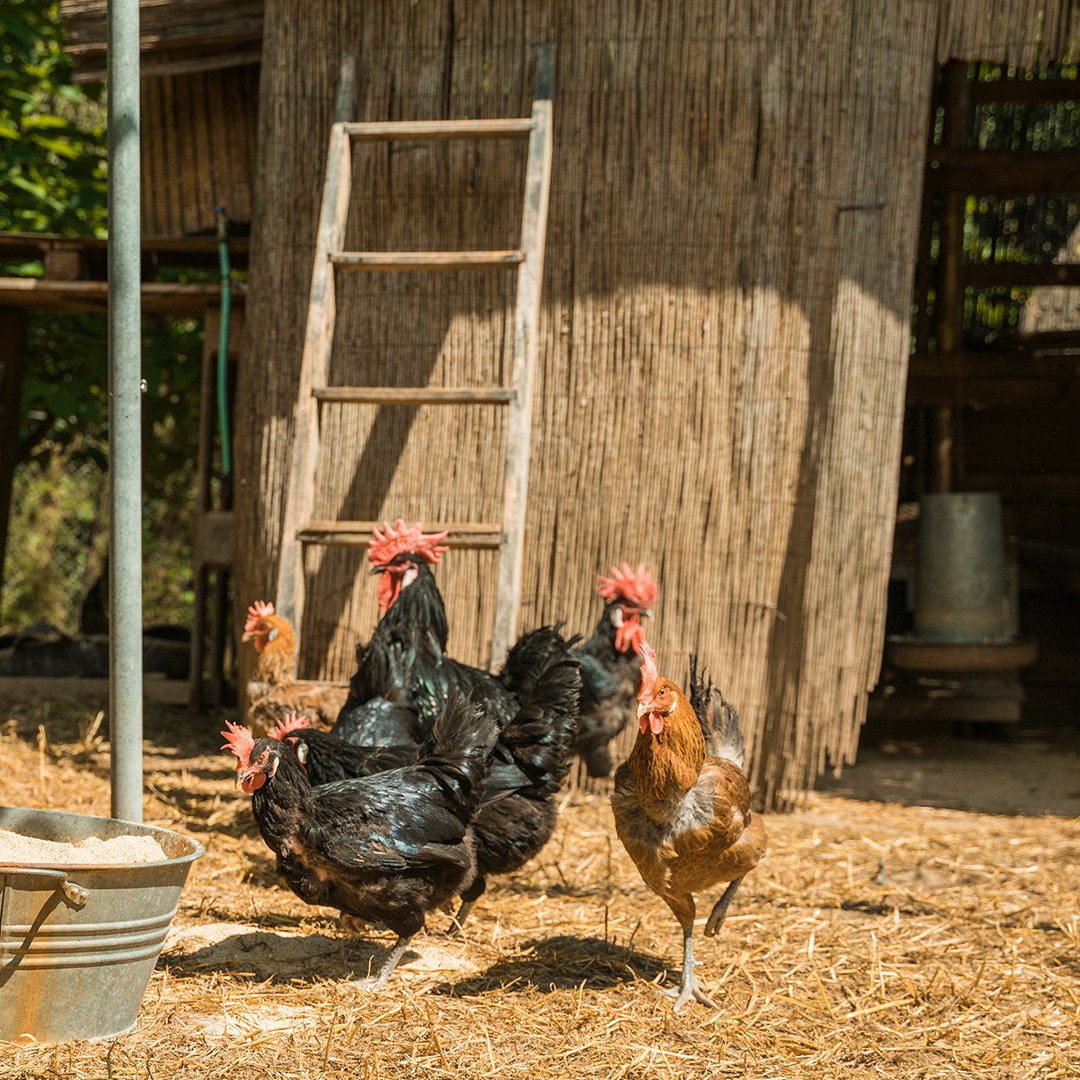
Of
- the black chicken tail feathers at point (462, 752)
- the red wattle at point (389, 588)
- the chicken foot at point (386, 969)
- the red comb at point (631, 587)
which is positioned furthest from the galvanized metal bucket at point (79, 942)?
the red comb at point (631, 587)

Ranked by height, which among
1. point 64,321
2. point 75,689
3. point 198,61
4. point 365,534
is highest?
point 198,61

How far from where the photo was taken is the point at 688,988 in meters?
3.62

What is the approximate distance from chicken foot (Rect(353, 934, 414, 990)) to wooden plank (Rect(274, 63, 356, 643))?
188 cm

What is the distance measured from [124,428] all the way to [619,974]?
7.47 ft

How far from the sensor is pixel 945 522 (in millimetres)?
7402

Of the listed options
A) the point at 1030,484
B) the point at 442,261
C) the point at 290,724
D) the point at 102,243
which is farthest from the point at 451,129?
the point at 1030,484

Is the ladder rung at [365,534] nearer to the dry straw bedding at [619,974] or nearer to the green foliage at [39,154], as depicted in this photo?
the dry straw bedding at [619,974]

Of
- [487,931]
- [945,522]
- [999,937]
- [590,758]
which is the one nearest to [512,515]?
[590,758]

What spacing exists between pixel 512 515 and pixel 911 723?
4.57 m

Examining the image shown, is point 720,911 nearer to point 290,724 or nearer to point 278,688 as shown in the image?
point 290,724

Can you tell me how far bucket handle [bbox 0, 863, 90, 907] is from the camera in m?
2.78

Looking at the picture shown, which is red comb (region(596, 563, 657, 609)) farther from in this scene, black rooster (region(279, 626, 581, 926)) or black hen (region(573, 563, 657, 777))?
black rooster (region(279, 626, 581, 926))

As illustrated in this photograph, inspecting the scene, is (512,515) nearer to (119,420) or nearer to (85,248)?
(119,420)

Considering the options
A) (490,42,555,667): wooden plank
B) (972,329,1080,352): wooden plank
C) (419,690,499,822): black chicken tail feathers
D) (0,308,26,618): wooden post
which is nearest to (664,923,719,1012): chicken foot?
(419,690,499,822): black chicken tail feathers
